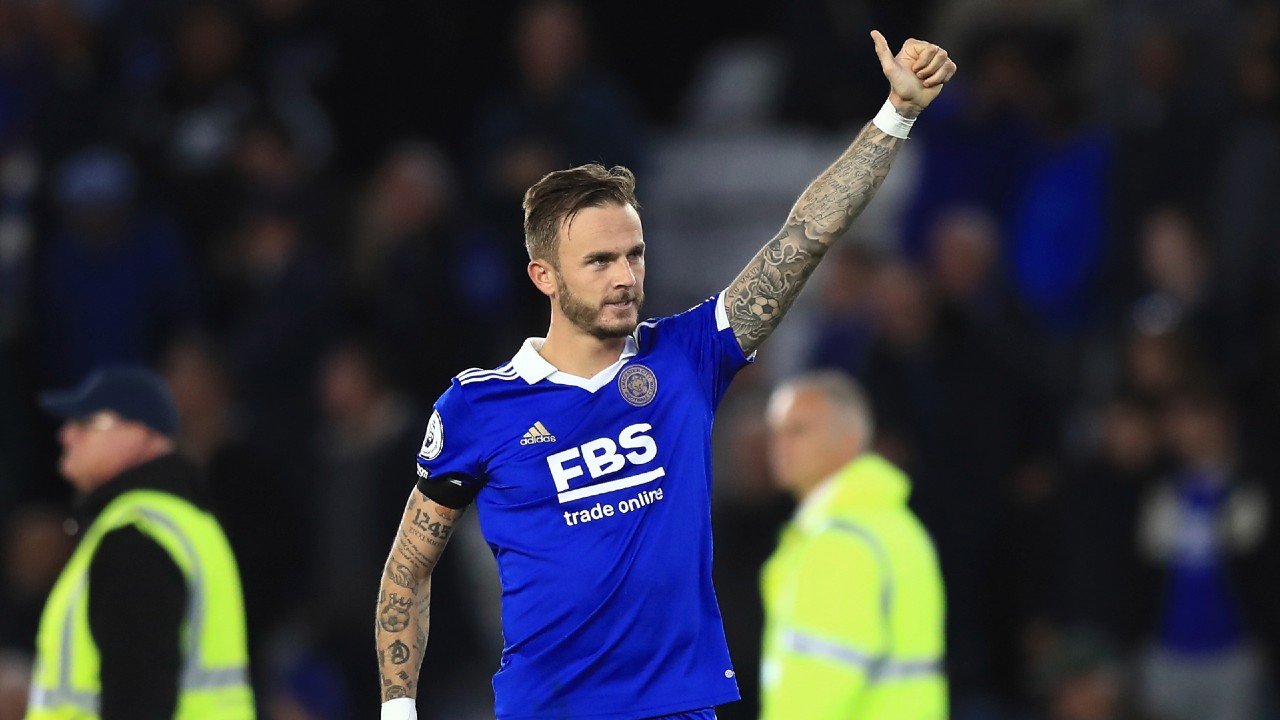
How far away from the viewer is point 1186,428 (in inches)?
380

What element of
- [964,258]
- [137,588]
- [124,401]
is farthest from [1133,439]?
[137,588]

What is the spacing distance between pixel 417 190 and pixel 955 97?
3.09 m

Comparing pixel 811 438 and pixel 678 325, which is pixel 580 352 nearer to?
pixel 678 325

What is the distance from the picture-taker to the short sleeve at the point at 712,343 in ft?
16.4

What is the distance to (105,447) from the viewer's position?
6367mm

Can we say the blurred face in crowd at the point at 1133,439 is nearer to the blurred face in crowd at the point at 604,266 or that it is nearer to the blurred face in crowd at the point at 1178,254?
the blurred face in crowd at the point at 1178,254

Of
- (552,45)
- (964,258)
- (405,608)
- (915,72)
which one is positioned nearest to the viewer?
(915,72)

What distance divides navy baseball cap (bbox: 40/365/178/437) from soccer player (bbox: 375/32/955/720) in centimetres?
171

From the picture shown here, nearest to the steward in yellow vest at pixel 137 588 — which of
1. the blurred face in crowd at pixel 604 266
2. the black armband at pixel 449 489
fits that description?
the black armband at pixel 449 489

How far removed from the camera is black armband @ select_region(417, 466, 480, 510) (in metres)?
5.03

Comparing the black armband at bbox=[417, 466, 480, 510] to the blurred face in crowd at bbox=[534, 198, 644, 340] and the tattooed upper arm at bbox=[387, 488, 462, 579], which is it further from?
the blurred face in crowd at bbox=[534, 198, 644, 340]

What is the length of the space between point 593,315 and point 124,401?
2.14 m

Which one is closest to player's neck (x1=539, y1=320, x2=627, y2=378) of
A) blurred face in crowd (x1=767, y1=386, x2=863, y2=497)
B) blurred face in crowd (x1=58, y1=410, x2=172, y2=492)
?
blurred face in crowd (x1=58, y1=410, x2=172, y2=492)

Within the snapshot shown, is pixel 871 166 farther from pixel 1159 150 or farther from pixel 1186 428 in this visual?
pixel 1159 150
